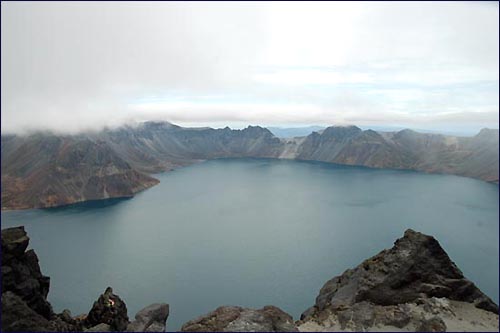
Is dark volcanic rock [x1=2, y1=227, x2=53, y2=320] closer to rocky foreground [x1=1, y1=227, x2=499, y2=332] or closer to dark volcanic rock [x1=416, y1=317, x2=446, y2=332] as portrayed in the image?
rocky foreground [x1=1, y1=227, x2=499, y2=332]

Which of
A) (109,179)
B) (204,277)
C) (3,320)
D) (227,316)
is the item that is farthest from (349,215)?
(109,179)

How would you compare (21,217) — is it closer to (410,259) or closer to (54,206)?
(54,206)

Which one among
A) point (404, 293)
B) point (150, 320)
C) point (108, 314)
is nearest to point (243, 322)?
point (150, 320)

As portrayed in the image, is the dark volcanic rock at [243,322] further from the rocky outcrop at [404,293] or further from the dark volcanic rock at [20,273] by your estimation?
the dark volcanic rock at [20,273]

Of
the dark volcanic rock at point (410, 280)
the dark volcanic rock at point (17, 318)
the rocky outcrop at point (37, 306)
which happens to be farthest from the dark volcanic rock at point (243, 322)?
the dark volcanic rock at point (17, 318)

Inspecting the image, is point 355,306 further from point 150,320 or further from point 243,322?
point 150,320

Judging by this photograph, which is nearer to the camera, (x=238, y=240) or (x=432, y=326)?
(x=432, y=326)
